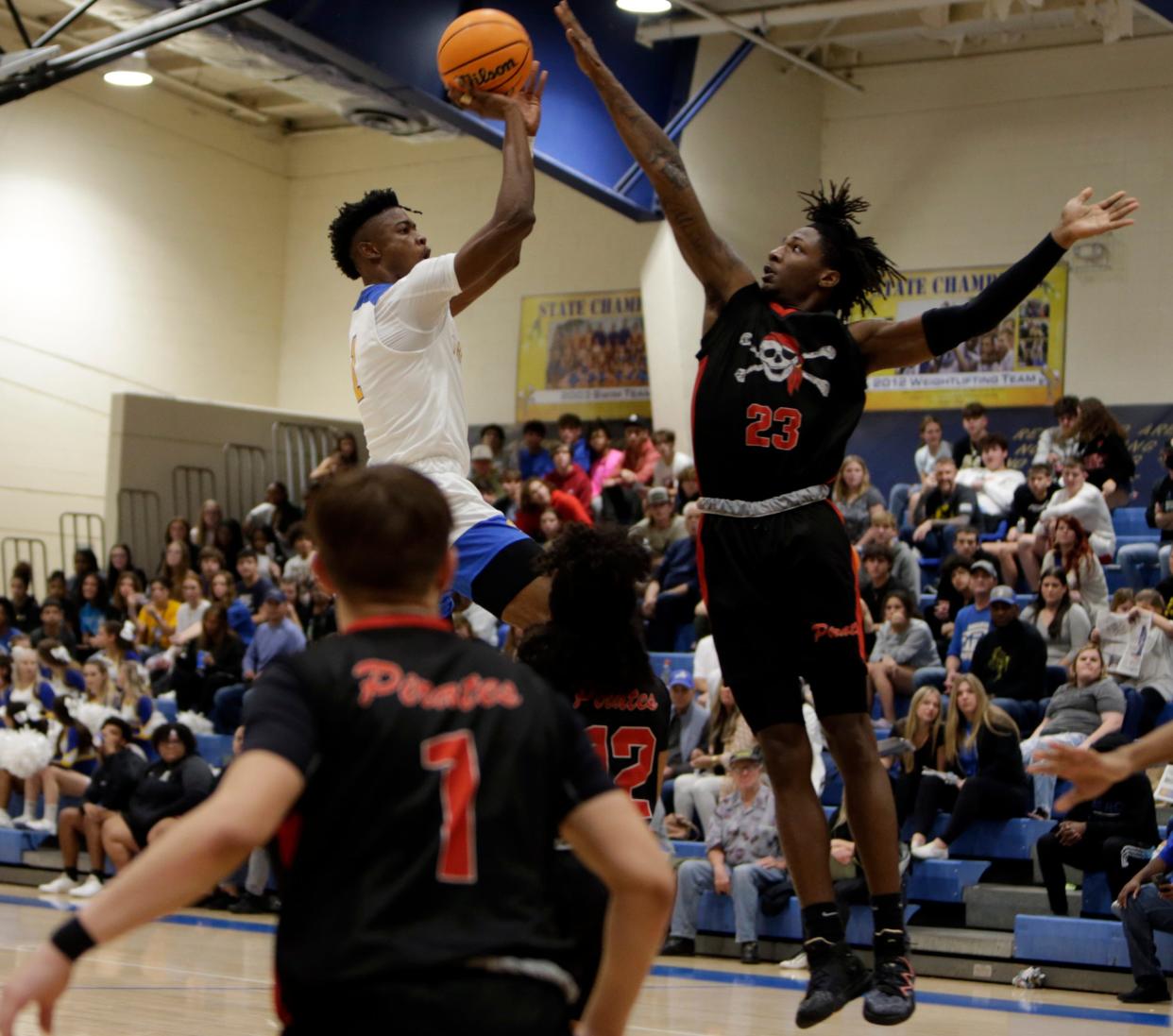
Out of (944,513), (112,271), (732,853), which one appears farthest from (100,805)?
(112,271)

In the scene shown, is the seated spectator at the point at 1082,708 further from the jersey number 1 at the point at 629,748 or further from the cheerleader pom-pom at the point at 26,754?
the cheerleader pom-pom at the point at 26,754

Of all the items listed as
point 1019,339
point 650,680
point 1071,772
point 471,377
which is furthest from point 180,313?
point 1071,772

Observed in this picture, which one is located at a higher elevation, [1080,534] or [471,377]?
[471,377]

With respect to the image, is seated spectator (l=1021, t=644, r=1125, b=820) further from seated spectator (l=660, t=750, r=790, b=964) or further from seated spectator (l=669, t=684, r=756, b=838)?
seated spectator (l=669, t=684, r=756, b=838)

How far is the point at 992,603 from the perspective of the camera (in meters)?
11.6

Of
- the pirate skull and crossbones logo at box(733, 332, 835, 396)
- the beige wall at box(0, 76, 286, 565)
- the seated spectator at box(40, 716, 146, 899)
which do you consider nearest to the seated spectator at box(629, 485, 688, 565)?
the seated spectator at box(40, 716, 146, 899)

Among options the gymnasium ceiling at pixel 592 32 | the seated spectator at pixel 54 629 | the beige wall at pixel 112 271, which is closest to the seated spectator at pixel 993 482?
the gymnasium ceiling at pixel 592 32

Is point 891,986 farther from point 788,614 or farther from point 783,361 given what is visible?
point 783,361

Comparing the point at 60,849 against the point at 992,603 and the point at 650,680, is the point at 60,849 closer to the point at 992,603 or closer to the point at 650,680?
the point at 992,603

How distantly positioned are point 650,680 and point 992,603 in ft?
24.6

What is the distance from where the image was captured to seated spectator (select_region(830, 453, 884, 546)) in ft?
46.0

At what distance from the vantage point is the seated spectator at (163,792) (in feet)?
42.1

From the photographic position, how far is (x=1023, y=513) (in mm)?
13938

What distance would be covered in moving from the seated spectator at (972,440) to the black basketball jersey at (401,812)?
1279 cm
